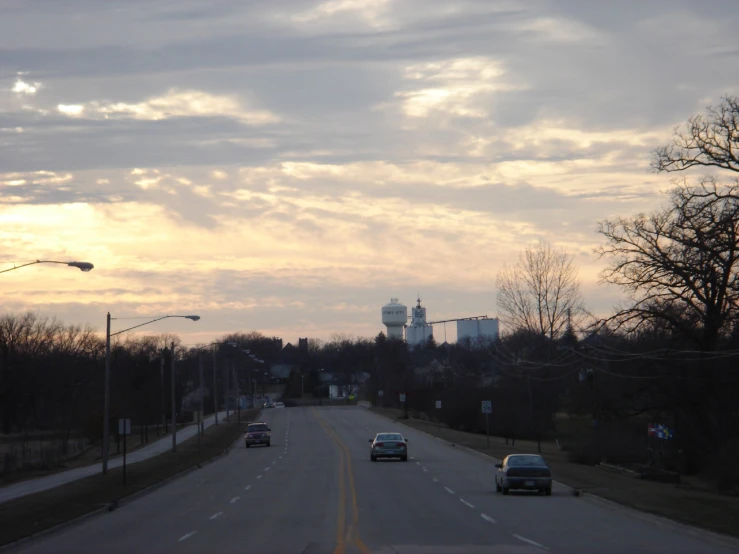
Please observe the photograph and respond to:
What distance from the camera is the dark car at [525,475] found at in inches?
1152

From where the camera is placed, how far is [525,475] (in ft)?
95.9

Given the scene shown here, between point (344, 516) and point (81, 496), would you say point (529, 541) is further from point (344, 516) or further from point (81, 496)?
point (81, 496)

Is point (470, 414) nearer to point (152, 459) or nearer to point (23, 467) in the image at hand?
point (152, 459)

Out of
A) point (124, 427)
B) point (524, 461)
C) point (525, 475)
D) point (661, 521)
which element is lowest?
point (661, 521)

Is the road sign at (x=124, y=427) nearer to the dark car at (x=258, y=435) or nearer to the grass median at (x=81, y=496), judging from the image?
the grass median at (x=81, y=496)

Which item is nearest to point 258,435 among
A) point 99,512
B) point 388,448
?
point 388,448

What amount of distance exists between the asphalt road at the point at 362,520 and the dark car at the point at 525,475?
0.45 meters

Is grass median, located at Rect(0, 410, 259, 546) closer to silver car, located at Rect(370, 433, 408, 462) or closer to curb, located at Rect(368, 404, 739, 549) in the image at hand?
silver car, located at Rect(370, 433, 408, 462)

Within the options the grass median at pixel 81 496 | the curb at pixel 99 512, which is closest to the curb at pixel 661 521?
the curb at pixel 99 512

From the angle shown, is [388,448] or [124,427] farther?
[388,448]

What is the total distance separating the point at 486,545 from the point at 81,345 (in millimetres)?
119265

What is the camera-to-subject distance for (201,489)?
113ft

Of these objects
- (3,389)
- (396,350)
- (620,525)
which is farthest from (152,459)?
(396,350)

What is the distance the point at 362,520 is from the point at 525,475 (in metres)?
8.76
